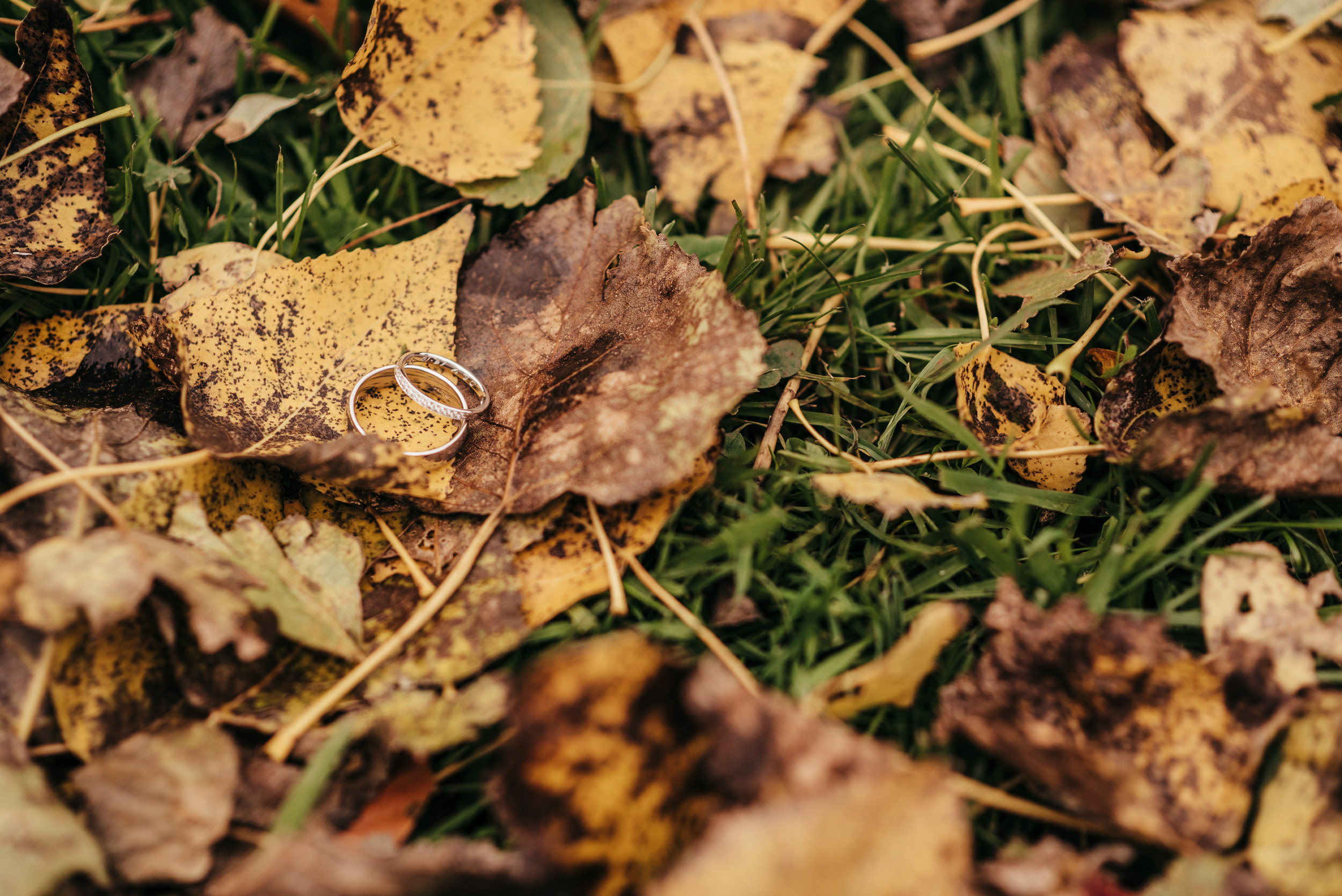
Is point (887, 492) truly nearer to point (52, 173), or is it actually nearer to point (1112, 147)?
point (1112, 147)

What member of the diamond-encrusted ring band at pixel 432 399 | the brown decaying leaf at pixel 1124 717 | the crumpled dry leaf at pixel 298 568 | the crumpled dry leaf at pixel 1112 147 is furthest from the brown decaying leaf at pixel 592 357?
the crumpled dry leaf at pixel 1112 147

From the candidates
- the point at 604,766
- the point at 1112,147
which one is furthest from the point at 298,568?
the point at 1112,147

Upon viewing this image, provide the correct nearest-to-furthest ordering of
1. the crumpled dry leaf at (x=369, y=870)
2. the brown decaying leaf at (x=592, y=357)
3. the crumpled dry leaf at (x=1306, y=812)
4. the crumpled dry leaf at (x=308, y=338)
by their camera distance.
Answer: the crumpled dry leaf at (x=369, y=870) → the crumpled dry leaf at (x=1306, y=812) → the brown decaying leaf at (x=592, y=357) → the crumpled dry leaf at (x=308, y=338)

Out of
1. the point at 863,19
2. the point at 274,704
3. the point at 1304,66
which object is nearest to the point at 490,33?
the point at 863,19

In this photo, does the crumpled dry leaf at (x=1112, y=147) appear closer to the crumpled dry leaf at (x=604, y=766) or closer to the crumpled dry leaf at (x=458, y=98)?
the crumpled dry leaf at (x=458, y=98)

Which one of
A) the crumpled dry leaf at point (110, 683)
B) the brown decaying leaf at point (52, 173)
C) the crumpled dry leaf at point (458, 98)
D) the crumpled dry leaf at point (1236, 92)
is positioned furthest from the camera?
the crumpled dry leaf at point (1236, 92)

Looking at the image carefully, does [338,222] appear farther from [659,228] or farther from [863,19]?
[863,19]

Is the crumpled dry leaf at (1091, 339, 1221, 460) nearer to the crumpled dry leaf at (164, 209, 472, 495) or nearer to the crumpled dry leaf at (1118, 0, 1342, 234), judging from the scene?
the crumpled dry leaf at (1118, 0, 1342, 234)
